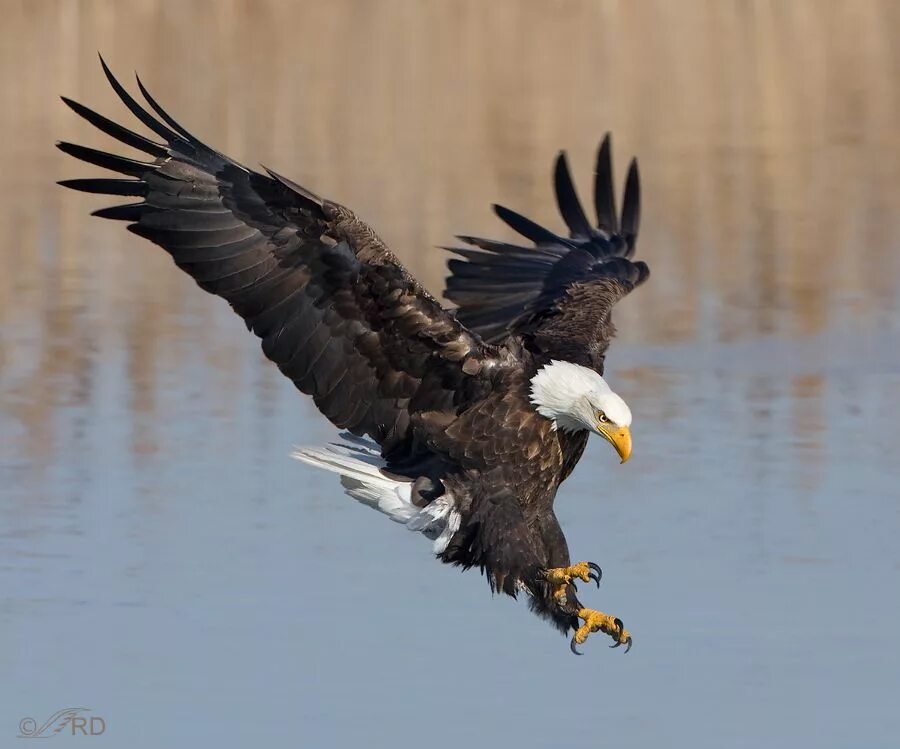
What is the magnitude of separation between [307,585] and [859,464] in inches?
97.6

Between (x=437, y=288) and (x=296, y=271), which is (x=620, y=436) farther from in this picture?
(x=437, y=288)

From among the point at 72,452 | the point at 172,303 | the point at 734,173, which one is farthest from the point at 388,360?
the point at 734,173

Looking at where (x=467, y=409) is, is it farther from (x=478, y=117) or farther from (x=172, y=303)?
(x=478, y=117)

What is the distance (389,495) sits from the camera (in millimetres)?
6371

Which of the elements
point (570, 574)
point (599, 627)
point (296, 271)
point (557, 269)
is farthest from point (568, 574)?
point (557, 269)

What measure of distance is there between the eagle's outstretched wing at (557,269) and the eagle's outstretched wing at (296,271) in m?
1.00

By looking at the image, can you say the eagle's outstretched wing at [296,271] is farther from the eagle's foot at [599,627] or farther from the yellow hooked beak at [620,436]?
the eagle's foot at [599,627]

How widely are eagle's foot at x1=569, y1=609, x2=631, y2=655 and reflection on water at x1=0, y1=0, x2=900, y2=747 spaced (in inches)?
7.7

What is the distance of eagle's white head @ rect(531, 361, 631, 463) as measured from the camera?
612 cm

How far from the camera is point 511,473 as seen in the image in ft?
20.7

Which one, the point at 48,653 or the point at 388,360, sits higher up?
the point at 388,360

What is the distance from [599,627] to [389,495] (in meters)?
0.75

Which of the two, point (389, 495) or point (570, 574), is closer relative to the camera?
point (570, 574)

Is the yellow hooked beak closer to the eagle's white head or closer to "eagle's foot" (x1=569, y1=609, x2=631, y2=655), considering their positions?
the eagle's white head
